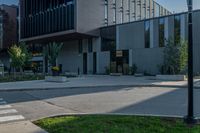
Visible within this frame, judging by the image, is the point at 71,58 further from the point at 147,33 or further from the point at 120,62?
the point at 147,33

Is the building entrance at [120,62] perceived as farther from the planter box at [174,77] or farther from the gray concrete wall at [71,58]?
the planter box at [174,77]

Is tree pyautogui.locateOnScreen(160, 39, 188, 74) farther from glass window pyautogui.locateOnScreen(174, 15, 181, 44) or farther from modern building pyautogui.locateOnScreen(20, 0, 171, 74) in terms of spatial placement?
modern building pyautogui.locateOnScreen(20, 0, 171, 74)

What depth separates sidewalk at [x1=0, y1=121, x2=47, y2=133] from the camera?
795cm

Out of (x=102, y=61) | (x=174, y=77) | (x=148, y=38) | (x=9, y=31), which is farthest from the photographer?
(x=9, y=31)

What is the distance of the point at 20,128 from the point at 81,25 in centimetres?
3767

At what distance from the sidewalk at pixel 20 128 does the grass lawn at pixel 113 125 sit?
0.22 metres

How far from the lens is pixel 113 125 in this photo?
27.1ft

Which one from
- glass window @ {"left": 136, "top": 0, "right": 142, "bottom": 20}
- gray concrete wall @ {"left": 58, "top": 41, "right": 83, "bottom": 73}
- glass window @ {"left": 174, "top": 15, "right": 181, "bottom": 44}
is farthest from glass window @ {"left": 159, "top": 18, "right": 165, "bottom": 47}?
glass window @ {"left": 136, "top": 0, "right": 142, "bottom": 20}

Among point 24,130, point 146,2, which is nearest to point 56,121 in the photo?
point 24,130

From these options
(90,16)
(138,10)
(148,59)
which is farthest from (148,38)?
(138,10)

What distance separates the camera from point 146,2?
6172 cm

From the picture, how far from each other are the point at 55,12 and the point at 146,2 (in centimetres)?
2023

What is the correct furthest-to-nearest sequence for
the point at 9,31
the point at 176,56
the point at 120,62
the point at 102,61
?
1. the point at 9,31
2. the point at 102,61
3. the point at 120,62
4. the point at 176,56

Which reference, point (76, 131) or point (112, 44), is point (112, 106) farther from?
point (112, 44)
